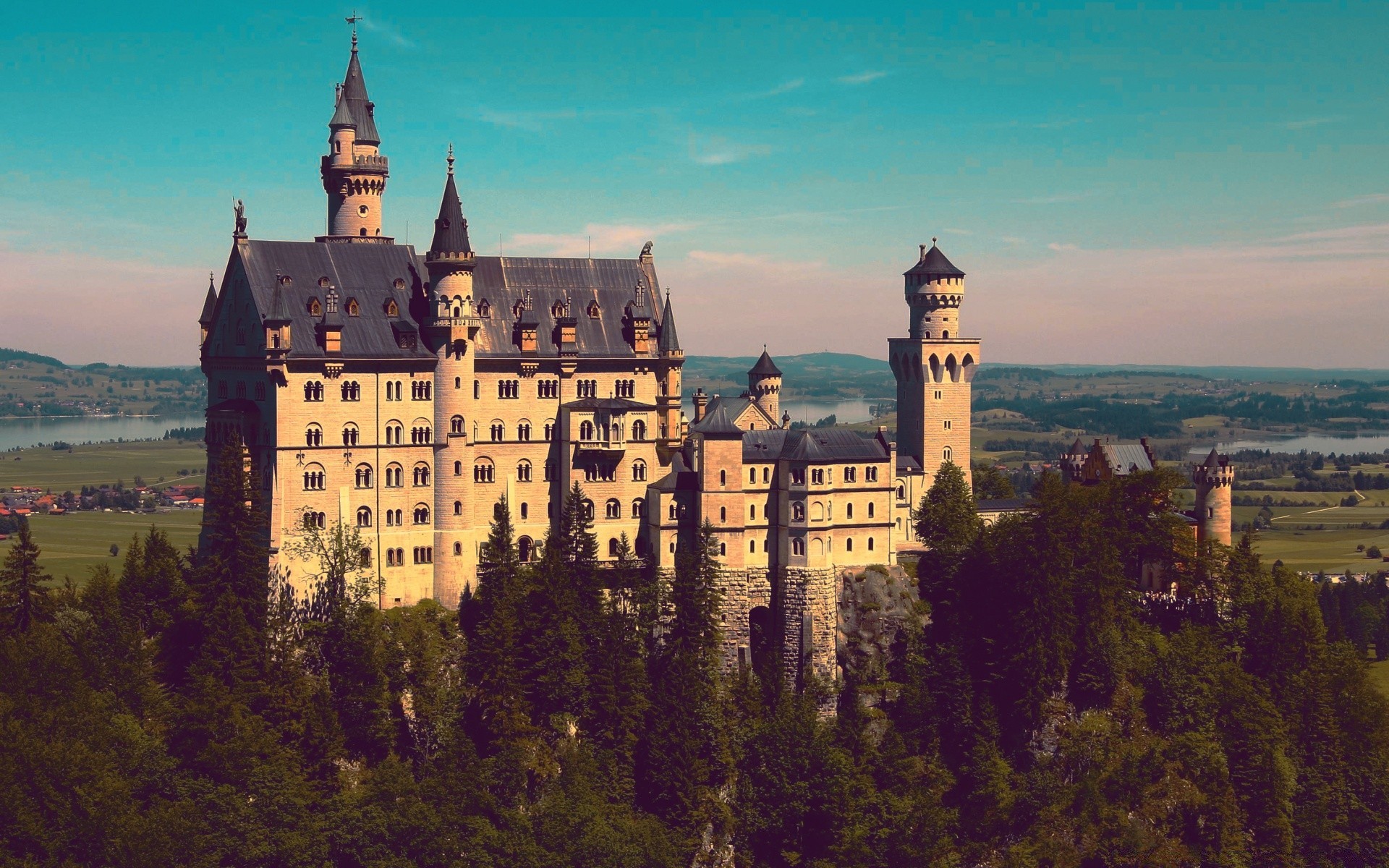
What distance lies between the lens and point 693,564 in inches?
3765

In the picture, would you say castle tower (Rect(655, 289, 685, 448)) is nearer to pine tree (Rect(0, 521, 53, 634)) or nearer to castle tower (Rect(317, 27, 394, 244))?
castle tower (Rect(317, 27, 394, 244))

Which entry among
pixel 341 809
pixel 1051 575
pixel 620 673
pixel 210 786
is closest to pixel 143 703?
pixel 210 786

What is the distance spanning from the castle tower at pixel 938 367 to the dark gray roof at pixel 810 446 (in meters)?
7.40

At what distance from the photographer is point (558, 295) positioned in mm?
103875

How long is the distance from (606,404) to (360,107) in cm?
2773

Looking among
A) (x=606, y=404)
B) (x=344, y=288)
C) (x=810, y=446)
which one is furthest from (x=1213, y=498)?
(x=344, y=288)

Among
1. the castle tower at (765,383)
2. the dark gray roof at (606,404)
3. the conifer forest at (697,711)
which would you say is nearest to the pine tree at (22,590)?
the conifer forest at (697,711)

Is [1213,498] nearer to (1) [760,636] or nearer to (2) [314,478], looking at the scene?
(1) [760,636]

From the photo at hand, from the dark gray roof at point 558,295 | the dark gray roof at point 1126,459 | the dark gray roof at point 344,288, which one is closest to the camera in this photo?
the dark gray roof at point 344,288

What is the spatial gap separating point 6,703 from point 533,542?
33.3 m

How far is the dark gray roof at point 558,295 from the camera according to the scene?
101m

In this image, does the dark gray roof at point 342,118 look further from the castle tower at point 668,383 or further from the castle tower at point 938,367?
the castle tower at point 938,367

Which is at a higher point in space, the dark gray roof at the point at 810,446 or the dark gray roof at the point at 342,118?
A: the dark gray roof at the point at 342,118

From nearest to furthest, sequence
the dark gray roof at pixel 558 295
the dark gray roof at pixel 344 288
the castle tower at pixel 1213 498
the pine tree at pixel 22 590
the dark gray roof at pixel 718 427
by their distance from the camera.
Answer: the pine tree at pixel 22 590
the dark gray roof at pixel 344 288
the dark gray roof at pixel 718 427
the dark gray roof at pixel 558 295
the castle tower at pixel 1213 498
